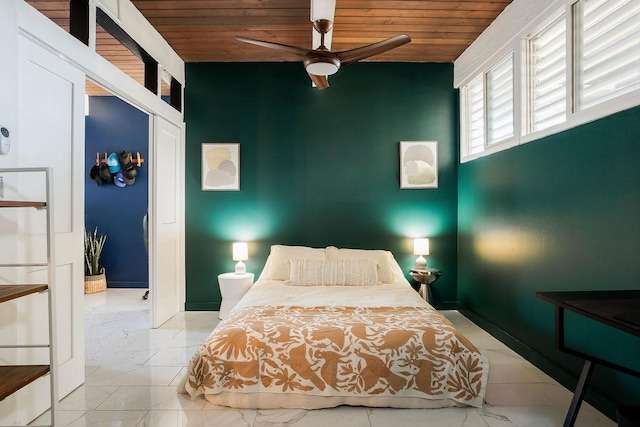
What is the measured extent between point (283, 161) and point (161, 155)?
1394 millimetres

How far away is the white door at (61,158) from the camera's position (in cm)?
221

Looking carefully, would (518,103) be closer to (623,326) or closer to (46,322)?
(623,326)

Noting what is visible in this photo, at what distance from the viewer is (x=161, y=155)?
4129mm

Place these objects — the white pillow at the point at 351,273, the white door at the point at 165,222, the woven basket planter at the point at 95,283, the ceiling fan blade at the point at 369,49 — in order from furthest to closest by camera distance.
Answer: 1. the woven basket planter at the point at 95,283
2. the white door at the point at 165,222
3. the white pillow at the point at 351,273
4. the ceiling fan blade at the point at 369,49

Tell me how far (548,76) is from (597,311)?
2.23 metres

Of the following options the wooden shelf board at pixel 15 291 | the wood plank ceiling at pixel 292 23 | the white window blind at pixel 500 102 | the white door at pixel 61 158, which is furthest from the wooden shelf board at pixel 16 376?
the white window blind at pixel 500 102

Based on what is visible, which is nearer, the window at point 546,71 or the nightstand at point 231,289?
the window at point 546,71

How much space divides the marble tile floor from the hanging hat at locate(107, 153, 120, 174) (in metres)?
3.27

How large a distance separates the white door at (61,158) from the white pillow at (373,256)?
8.09ft

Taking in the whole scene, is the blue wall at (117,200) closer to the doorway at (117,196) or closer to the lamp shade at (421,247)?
the doorway at (117,196)

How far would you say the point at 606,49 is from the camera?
7.82ft

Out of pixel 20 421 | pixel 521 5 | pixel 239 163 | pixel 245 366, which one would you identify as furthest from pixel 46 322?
pixel 521 5

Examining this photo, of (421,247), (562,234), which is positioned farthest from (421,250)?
(562,234)

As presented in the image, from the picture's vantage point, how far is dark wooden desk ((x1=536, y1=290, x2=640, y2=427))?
1411 mm
